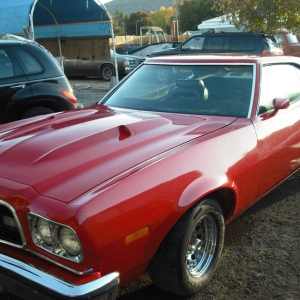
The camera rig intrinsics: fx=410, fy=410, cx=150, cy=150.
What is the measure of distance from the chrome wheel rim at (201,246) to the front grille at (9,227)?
108 centimetres

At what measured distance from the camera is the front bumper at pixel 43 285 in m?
2.00

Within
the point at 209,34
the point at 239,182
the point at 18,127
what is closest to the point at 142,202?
the point at 239,182

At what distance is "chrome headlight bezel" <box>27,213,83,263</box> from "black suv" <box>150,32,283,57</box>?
11.5 m

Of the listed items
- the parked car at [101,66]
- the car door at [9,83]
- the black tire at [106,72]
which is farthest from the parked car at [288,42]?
the car door at [9,83]

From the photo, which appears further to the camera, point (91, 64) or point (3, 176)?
point (91, 64)

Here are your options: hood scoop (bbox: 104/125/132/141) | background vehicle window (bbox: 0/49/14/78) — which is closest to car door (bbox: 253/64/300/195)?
hood scoop (bbox: 104/125/132/141)

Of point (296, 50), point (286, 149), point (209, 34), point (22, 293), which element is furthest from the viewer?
point (296, 50)

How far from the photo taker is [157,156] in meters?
2.59

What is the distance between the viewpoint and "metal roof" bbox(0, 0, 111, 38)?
1136 cm

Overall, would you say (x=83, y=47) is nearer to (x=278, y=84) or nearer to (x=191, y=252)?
(x=278, y=84)

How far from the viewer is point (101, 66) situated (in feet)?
52.4

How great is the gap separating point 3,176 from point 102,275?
833mm

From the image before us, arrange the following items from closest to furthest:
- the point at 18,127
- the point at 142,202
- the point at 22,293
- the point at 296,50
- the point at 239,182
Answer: the point at 22,293 → the point at 142,202 → the point at 239,182 → the point at 18,127 → the point at 296,50

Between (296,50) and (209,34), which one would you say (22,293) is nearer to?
(209,34)
